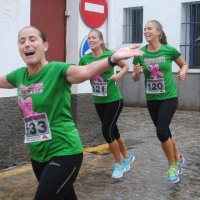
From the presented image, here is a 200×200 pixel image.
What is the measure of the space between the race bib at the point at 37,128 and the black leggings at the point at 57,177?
18 centimetres

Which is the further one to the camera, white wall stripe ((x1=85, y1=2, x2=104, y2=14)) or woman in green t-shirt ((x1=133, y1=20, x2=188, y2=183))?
white wall stripe ((x1=85, y1=2, x2=104, y2=14))

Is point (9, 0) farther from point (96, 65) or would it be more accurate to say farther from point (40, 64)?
point (96, 65)

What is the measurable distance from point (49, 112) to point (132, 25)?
438 inches

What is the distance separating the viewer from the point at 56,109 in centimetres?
310

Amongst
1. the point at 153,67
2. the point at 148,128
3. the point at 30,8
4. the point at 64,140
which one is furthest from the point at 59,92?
the point at 148,128

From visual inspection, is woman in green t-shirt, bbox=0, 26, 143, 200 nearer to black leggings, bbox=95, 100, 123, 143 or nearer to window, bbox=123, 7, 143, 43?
black leggings, bbox=95, 100, 123, 143

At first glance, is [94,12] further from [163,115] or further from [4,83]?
[4,83]

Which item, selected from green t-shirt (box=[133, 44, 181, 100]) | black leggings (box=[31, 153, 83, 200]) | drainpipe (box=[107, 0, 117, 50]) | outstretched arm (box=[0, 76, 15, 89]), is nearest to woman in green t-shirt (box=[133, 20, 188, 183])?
green t-shirt (box=[133, 44, 181, 100])

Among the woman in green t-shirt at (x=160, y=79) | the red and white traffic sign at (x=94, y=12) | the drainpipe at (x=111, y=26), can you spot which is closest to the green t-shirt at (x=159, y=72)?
the woman in green t-shirt at (x=160, y=79)

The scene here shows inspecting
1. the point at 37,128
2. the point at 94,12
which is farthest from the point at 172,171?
the point at 94,12

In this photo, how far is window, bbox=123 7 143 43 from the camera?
13719 millimetres

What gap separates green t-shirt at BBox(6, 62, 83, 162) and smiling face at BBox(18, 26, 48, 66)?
0.09m

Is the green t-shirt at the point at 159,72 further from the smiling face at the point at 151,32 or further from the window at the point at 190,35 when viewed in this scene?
the window at the point at 190,35

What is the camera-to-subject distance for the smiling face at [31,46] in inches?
121
